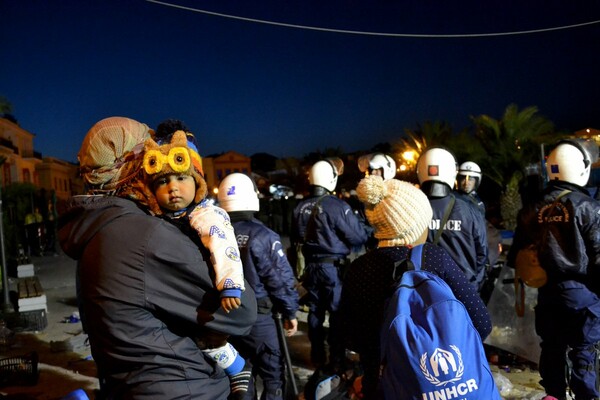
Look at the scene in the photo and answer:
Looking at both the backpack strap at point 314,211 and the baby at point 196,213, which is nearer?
the baby at point 196,213

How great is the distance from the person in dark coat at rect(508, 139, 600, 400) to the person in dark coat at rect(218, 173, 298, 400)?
2.36m

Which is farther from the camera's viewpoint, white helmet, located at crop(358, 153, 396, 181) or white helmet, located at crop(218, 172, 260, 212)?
white helmet, located at crop(358, 153, 396, 181)

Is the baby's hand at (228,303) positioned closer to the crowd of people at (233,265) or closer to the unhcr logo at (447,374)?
the crowd of people at (233,265)

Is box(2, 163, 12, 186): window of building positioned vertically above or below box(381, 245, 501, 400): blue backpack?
above

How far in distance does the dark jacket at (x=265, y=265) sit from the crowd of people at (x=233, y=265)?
0.5 inches

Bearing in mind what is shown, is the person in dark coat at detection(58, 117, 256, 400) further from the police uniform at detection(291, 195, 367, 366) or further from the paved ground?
the police uniform at detection(291, 195, 367, 366)

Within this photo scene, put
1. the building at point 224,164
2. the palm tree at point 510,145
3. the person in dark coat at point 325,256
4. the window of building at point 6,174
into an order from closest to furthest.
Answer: the person in dark coat at point 325,256 → the palm tree at point 510,145 → the window of building at point 6,174 → the building at point 224,164

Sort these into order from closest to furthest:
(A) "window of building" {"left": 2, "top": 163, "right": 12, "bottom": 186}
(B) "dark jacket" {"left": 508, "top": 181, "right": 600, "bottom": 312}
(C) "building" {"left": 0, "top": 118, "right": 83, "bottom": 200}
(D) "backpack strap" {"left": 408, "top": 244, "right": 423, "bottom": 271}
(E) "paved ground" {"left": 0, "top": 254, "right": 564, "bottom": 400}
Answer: (D) "backpack strap" {"left": 408, "top": 244, "right": 423, "bottom": 271} → (B) "dark jacket" {"left": 508, "top": 181, "right": 600, "bottom": 312} → (E) "paved ground" {"left": 0, "top": 254, "right": 564, "bottom": 400} → (A) "window of building" {"left": 2, "top": 163, "right": 12, "bottom": 186} → (C) "building" {"left": 0, "top": 118, "right": 83, "bottom": 200}

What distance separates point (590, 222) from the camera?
4043mm

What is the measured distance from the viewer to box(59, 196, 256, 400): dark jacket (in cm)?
182

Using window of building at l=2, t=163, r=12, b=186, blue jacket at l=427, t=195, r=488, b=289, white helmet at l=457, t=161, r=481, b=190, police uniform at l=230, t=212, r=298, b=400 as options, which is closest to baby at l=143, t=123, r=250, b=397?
police uniform at l=230, t=212, r=298, b=400

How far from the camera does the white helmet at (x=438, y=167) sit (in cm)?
494

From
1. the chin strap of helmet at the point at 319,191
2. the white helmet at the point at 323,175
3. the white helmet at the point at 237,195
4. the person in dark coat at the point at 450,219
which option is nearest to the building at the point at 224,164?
the white helmet at the point at 323,175

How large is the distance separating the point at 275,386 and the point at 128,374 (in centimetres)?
271
